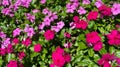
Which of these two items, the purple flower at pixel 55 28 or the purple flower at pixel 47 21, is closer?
the purple flower at pixel 55 28

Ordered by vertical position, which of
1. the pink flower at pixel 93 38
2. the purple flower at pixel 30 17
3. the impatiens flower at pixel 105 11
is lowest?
the pink flower at pixel 93 38

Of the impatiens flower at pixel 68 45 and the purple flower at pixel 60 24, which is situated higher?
the purple flower at pixel 60 24

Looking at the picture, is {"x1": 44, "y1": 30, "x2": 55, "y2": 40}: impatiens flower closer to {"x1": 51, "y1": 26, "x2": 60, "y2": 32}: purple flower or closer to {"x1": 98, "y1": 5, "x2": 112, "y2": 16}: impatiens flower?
{"x1": 51, "y1": 26, "x2": 60, "y2": 32}: purple flower

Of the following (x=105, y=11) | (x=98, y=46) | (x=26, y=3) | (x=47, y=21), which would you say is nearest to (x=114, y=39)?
(x=98, y=46)

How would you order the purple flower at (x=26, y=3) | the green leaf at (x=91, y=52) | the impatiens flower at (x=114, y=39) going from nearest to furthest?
the impatiens flower at (x=114, y=39), the green leaf at (x=91, y=52), the purple flower at (x=26, y=3)

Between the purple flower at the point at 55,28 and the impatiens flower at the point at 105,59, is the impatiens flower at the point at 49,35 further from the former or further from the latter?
the impatiens flower at the point at 105,59

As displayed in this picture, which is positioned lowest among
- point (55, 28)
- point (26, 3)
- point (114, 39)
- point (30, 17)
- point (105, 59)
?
point (105, 59)

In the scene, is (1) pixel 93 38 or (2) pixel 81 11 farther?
(2) pixel 81 11

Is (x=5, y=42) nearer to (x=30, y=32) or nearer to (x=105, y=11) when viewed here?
(x=30, y=32)

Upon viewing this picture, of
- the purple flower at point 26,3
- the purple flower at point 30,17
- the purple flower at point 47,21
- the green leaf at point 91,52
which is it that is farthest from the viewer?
the purple flower at point 26,3

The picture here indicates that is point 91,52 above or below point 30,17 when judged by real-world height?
below

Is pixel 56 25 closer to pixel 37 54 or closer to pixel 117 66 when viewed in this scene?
pixel 37 54

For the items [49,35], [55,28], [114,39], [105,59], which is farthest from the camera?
[55,28]

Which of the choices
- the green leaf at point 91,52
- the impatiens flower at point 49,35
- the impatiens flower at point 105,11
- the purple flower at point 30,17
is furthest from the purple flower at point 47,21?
the green leaf at point 91,52
